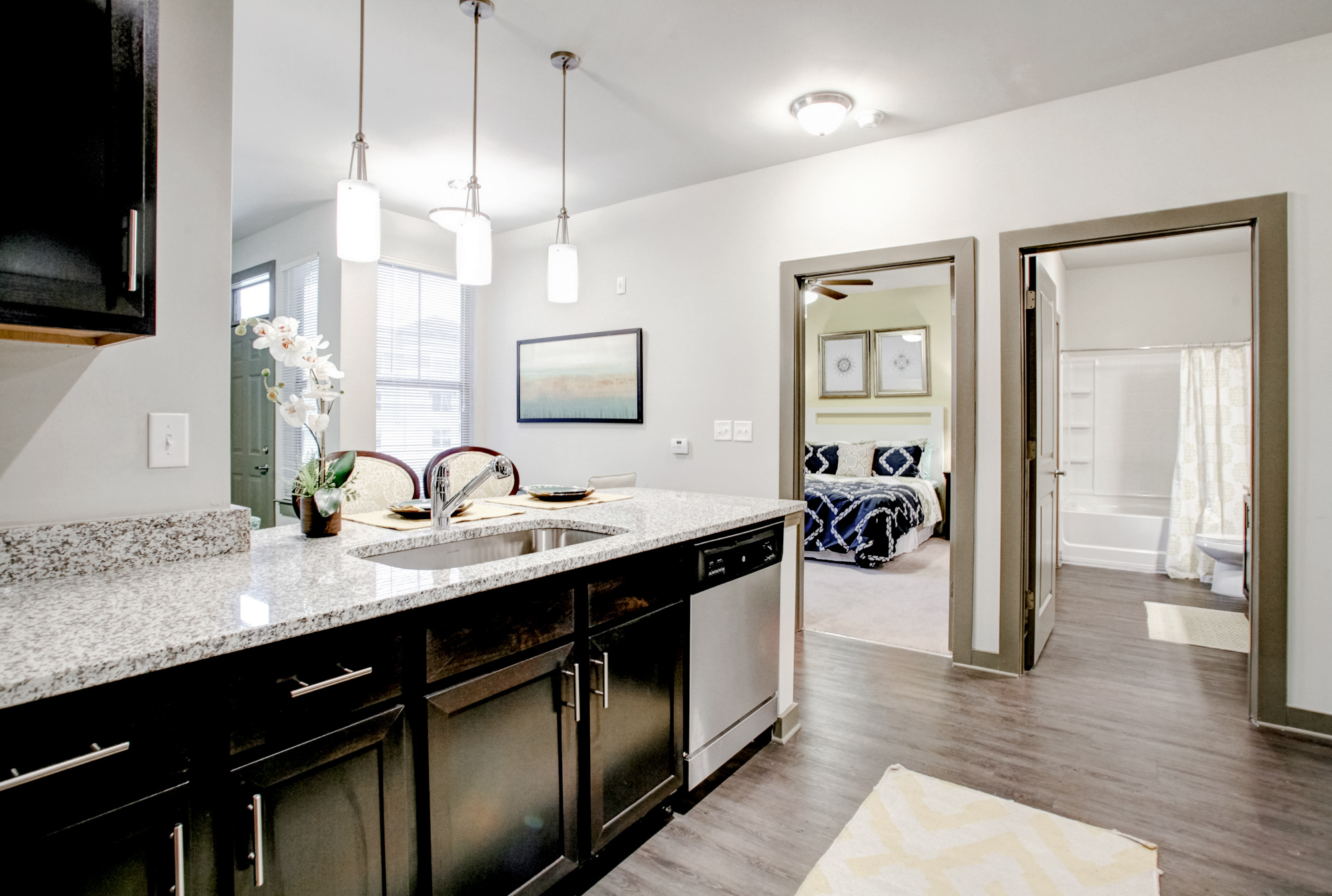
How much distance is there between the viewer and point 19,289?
1009 mm

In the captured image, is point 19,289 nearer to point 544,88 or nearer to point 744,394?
point 544,88

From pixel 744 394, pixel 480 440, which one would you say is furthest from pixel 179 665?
pixel 480 440

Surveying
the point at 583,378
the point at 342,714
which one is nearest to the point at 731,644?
the point at 342,714

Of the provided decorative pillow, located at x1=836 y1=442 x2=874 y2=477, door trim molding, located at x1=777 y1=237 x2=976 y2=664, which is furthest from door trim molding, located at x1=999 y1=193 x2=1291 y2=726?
decorative pillow, located at x1=836 y1=442 x2=874 y2=477

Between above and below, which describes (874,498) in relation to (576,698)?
above

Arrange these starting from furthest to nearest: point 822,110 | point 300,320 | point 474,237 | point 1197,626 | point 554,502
A: point 300,320
point 1197,626
point 822,110
point 554,502
point 474,237

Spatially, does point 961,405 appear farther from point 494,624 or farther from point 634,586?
point 494,624

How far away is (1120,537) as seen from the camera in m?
5.18

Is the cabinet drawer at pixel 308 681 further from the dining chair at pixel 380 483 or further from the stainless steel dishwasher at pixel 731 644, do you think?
the dining chair at pixel 380 483

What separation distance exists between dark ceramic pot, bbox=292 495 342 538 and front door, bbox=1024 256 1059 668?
2.87 metres

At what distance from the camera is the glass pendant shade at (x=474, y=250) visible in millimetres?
2123

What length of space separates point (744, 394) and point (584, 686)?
2451 millimetres

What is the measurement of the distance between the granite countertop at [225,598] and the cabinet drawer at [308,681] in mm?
36

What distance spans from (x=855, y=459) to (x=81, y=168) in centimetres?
649
